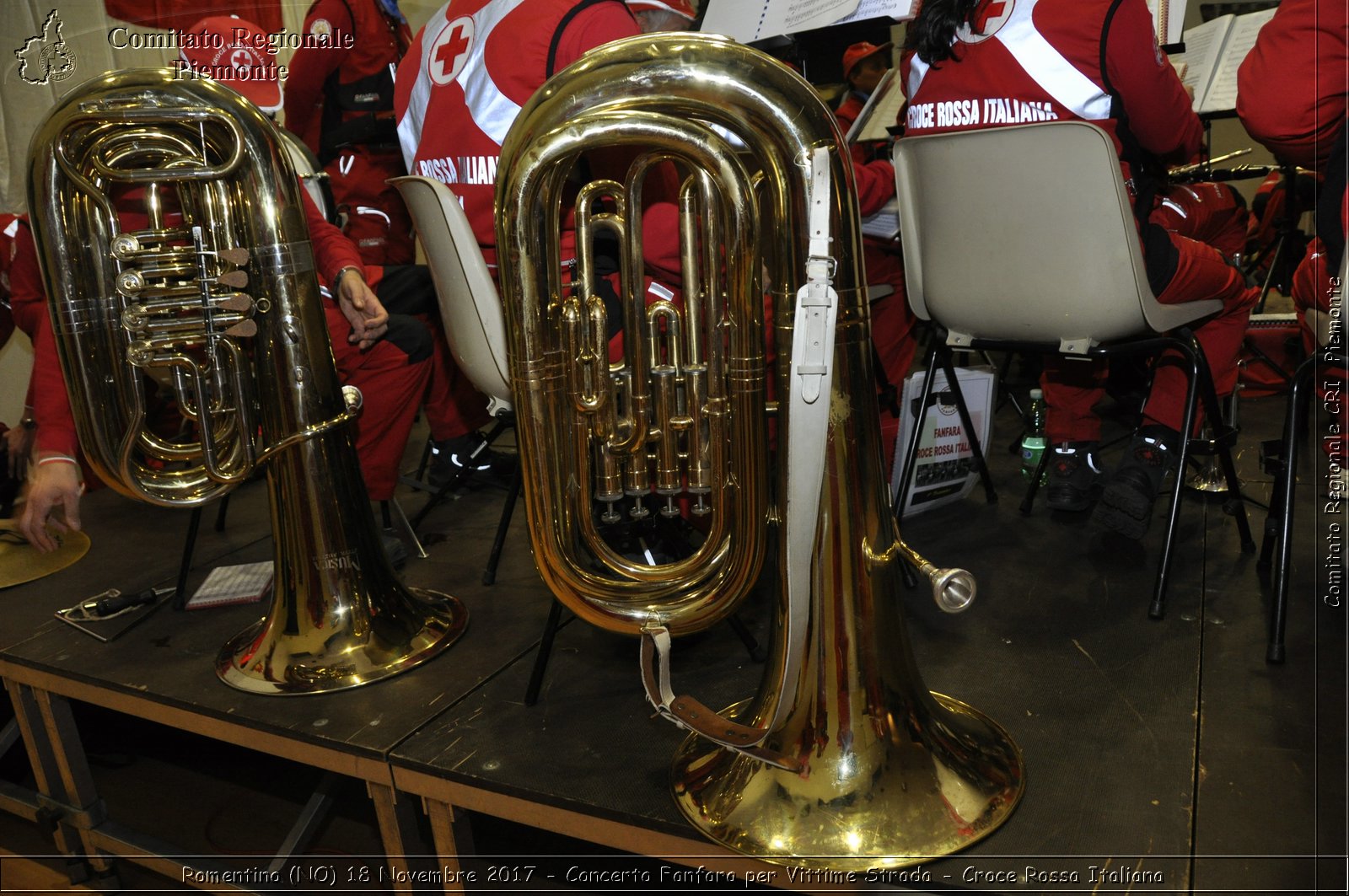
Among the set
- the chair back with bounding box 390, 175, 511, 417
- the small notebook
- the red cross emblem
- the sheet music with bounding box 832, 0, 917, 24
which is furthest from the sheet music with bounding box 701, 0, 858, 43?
the small notebook

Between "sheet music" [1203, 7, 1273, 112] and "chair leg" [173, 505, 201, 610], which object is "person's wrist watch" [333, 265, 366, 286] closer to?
"chair leg" [173, 505, 201, 610]

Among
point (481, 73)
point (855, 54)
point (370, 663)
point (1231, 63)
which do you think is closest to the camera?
point (370, 663)

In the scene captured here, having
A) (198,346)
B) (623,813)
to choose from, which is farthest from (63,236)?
(623,813)

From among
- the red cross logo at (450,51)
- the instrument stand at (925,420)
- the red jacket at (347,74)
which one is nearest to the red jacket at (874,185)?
the instrument stand at (925,420)

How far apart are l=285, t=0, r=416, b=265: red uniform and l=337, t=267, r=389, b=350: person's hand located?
122 centimetres

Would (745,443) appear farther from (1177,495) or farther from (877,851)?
(1177,495)

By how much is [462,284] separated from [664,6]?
71cm

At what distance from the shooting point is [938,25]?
6.38ft

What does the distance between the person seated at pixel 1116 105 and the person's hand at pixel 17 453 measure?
7.86 ft

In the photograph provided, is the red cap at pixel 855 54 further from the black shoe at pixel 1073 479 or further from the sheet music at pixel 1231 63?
the black shoe at pixel 1073 479

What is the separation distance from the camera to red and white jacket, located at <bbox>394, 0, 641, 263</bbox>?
1769 mm

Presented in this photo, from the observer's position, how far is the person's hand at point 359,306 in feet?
6.41

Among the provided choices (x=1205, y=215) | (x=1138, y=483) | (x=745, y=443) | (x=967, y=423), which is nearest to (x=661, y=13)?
(x=967, y=423)

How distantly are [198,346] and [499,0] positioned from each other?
85 centimetres
